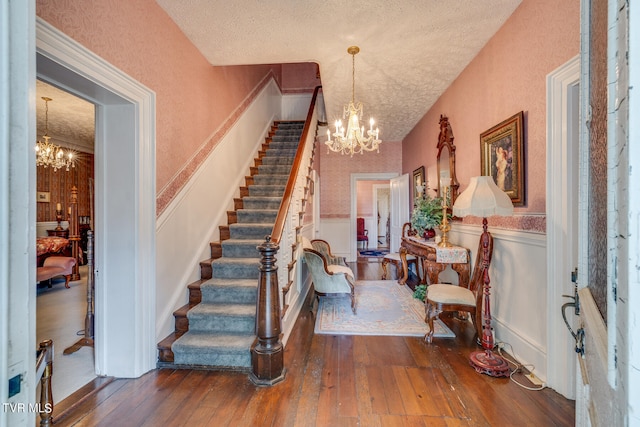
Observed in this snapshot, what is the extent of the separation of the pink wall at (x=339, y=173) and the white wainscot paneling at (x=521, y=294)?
4399 mm

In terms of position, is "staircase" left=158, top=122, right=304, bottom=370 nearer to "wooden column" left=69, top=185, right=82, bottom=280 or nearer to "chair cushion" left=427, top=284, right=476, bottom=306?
"chair cushion" left=427, top=284, right=476, bottom=306

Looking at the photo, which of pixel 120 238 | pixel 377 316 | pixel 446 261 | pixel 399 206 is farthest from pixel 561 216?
pixel 399 206

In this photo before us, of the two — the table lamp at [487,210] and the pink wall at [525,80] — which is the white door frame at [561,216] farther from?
the table lamp at [487,210]

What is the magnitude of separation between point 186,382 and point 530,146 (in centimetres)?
333

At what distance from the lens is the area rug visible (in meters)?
2.89

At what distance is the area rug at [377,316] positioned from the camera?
289cm

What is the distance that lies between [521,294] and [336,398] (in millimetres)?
1777

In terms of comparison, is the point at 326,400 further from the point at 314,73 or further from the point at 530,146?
the point at 314,73

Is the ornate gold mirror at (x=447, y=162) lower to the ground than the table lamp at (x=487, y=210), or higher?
higher

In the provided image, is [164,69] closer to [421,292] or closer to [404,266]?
[421,292]

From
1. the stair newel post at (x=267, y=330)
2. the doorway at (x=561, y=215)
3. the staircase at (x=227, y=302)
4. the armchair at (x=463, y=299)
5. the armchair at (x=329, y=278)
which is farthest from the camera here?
the armchair at (x=329, y=278)

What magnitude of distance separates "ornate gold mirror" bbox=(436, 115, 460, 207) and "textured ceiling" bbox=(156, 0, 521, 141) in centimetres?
65

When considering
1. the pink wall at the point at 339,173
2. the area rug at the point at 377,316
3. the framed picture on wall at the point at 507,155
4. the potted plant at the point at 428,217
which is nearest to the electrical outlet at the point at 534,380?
the area rug at the point at 377,316
